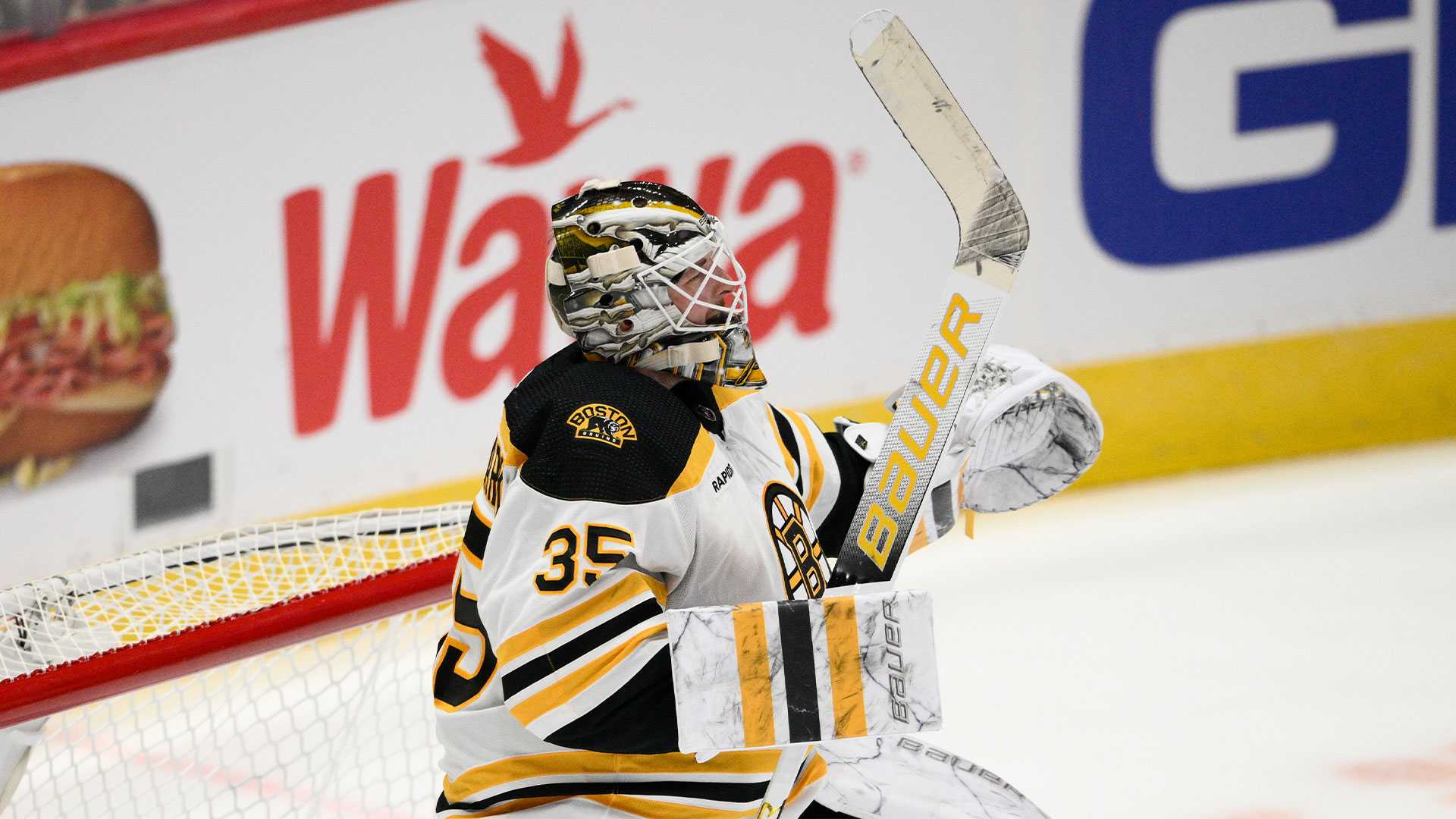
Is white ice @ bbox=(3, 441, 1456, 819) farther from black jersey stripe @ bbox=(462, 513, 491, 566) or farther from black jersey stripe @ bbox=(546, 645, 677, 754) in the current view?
black jersey stripe @ bbox=(546, 645, 677, 754)

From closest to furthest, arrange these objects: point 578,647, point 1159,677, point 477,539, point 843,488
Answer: point 578,647 < point 477,539 < point 843,488 < point 1159,677

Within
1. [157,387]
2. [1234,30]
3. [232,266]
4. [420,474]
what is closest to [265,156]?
[232,266]

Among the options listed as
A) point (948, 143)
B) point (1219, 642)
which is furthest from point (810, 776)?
point (1219, 642)

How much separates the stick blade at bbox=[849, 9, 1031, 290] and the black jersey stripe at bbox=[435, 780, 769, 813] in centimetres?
57

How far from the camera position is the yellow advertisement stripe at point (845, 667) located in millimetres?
1462

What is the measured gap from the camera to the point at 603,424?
4.99 ft

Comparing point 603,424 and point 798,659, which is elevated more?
point 603,424

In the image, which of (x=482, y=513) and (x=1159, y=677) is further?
(x=1159, y=677)

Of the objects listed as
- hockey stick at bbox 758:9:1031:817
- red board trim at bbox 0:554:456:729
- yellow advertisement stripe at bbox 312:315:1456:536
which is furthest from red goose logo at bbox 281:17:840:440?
hockey stick at bbox 758:9:1031:817

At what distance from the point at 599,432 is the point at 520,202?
2505mm

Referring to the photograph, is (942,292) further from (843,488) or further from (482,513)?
(482,513)

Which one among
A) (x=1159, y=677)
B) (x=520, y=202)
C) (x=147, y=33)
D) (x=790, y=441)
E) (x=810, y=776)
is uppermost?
(x=147, y=33)

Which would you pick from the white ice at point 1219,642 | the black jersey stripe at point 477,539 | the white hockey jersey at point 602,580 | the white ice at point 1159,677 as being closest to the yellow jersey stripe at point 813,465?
the white hockey jersey at point 602,580

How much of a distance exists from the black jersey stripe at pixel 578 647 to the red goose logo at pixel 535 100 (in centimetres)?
259
